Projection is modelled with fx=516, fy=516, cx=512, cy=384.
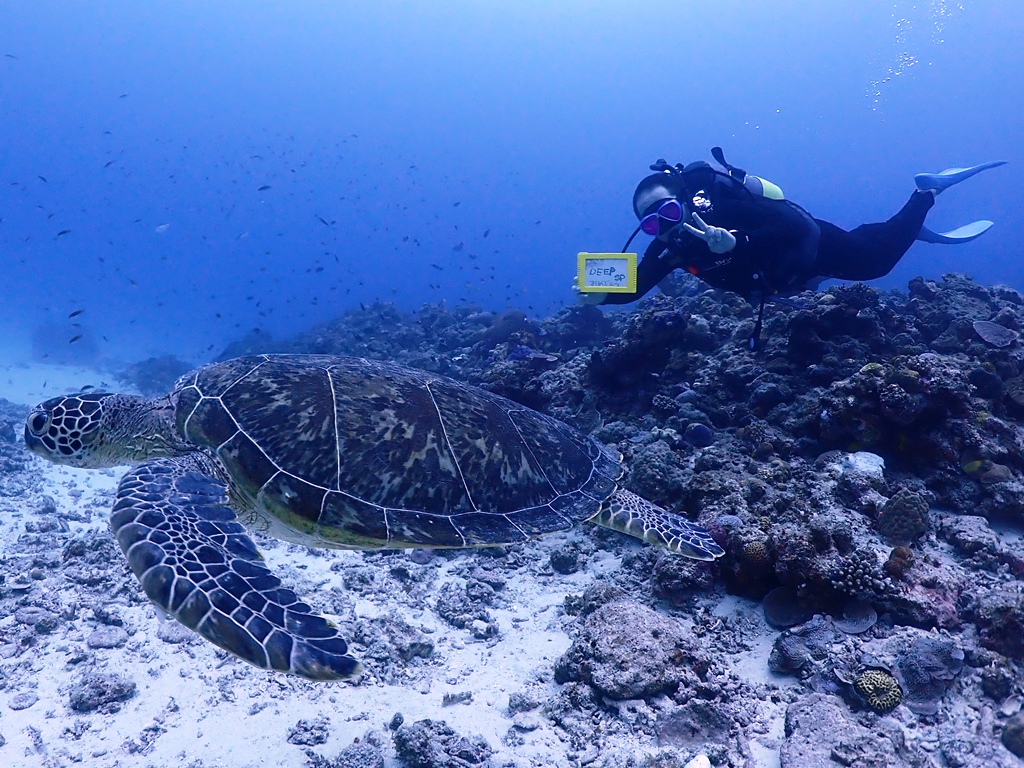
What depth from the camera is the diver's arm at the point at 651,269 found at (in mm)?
7051

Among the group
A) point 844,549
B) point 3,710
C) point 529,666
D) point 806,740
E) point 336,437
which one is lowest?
point 3,710

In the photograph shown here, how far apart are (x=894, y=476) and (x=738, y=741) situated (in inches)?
123

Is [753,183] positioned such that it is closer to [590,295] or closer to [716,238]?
[716,238]

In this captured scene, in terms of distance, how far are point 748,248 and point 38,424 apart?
A: 775 centimetres

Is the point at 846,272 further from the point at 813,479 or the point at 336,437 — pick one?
the point at 336,437

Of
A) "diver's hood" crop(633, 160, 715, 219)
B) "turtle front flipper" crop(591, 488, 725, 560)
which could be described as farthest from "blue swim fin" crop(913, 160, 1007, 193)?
"turtle front flipper" crop(591, 488, 725, 560)

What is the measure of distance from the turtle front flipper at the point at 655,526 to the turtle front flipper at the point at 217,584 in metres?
2.21

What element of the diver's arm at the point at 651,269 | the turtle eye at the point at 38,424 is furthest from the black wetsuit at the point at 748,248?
the turtle eye at the point at 38,424

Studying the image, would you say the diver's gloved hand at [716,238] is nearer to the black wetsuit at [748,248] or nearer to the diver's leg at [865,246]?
the black wetsuit at [748,248]

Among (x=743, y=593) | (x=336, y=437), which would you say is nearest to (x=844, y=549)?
(x=743, y=593)

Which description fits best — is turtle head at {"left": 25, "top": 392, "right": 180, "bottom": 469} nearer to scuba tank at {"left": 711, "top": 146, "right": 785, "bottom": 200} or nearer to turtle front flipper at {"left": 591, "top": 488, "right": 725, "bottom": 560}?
turtle front flipper at {"left": 591, "top": 488, "right": 725, "bottom": 560}

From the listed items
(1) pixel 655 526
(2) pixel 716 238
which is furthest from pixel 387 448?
(2) pixel 716 238

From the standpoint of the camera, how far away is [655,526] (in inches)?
152

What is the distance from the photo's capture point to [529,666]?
3.62 meters
